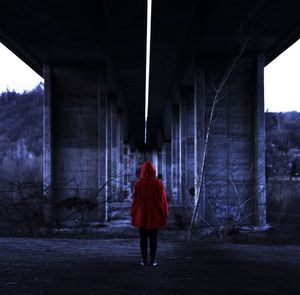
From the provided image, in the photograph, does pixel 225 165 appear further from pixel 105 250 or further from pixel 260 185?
pixel 105 250

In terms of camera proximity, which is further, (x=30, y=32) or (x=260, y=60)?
(x=260, y=60)

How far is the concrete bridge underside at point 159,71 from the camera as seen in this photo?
52.6 ft


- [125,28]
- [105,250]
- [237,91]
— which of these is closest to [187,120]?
[237,91]

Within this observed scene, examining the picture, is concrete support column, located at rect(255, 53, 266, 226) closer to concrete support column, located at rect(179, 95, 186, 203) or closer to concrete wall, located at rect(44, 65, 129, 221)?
concrete wall, located at rect(44, 65, 129, 221)

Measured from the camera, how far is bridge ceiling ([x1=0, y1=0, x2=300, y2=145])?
15.3 m

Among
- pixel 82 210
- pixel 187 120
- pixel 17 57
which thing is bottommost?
pixel 82 210

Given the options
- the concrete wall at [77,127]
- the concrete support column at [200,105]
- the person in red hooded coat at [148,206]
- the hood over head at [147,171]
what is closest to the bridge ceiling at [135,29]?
the concrete support column at [200,105]

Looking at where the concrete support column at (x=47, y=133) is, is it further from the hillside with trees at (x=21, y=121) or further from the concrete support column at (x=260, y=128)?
the hillside with trees at (x=21, y=121)

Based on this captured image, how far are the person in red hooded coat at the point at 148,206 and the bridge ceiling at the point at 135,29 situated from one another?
331 inches

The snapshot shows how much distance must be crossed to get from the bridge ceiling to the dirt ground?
290 inches

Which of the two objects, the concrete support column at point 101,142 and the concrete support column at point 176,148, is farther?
the concrete support column at point 176,148

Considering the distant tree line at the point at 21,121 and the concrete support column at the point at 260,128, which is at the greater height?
the distant tree line at the point at 21,121

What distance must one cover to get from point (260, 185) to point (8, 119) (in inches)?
3574

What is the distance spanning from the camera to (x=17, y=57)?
21797 mm
